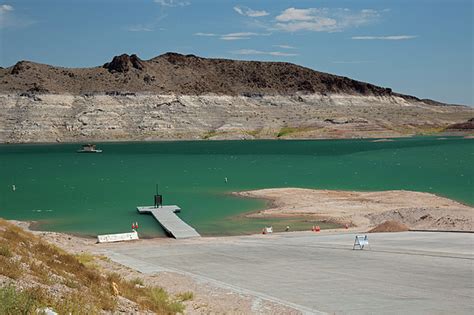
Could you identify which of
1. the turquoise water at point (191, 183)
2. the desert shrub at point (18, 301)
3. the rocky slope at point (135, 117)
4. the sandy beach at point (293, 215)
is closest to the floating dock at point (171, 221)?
the turquoise water at point (191, 183)

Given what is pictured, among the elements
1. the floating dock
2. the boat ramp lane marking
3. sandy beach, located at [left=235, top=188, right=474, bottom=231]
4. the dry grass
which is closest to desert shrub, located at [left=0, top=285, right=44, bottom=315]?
the dry grass

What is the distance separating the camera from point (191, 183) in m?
66.6

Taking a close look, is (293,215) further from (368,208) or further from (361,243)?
(361,243)

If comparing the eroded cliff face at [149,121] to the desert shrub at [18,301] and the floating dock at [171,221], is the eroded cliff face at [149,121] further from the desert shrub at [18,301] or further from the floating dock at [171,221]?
the desert shrub at [18,301]

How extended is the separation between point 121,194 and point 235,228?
2268 cm

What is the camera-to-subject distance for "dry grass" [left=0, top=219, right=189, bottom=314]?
11539 millimetres

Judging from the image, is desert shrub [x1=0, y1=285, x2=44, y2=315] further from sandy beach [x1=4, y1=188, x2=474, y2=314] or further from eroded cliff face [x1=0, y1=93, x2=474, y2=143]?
eroded cliff face [x1=0, y1=93, x2=474, y2=143]

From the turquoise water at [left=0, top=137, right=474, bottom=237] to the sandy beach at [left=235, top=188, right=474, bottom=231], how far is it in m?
2.60

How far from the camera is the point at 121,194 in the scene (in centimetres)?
5822

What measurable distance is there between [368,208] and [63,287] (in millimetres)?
34067

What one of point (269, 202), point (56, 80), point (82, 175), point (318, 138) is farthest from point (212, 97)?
point (269, 202)

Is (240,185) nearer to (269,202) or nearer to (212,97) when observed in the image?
(269,202)

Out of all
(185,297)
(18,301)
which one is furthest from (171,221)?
(18,301)

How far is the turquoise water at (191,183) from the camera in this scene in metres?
42.8
